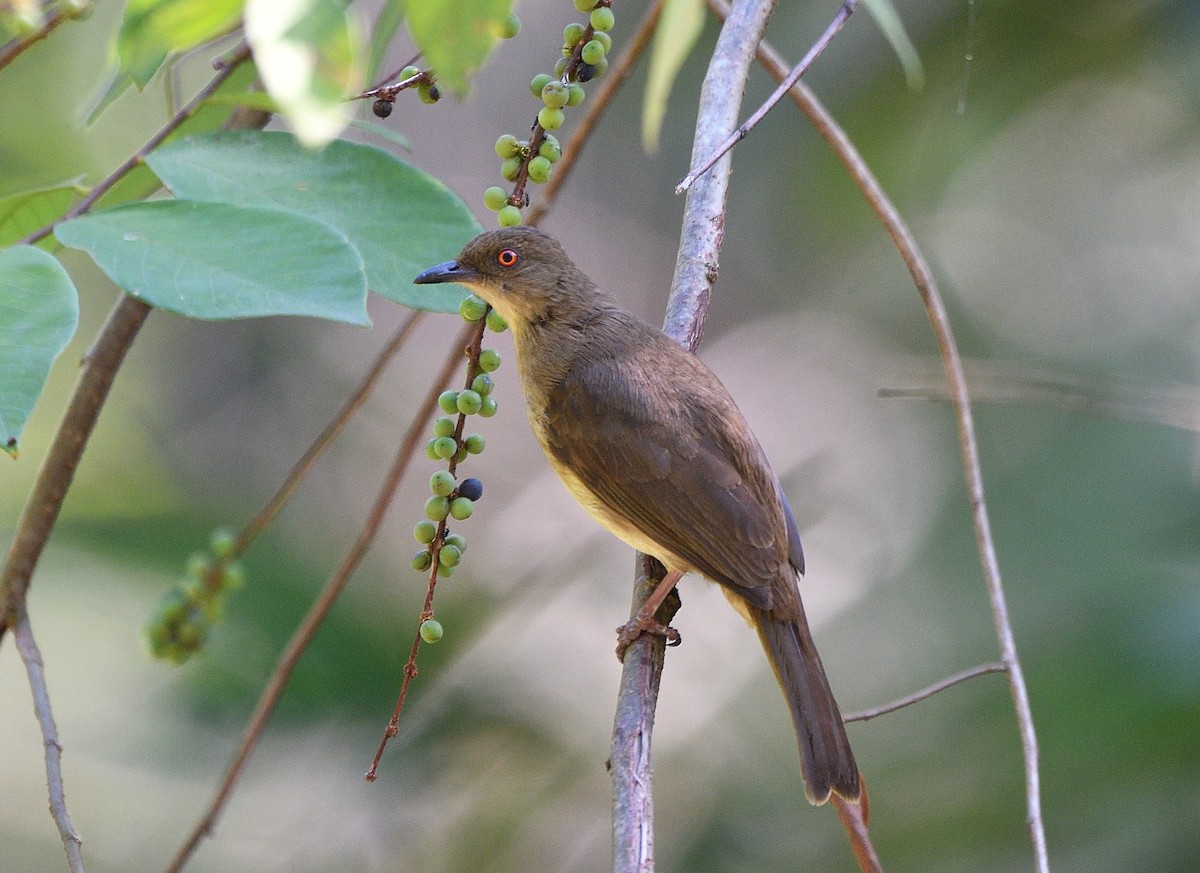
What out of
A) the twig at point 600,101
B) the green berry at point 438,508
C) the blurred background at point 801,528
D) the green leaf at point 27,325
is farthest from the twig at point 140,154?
the blurred background at point 801,528

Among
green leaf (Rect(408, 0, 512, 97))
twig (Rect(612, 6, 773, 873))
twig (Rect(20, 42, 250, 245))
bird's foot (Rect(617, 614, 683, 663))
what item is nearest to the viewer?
green leaf (Rect(408, 0, 512, 97))

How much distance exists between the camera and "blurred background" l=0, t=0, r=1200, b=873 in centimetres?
520

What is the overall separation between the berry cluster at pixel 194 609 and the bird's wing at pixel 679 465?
973mm

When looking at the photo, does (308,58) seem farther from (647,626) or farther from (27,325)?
(647,626)

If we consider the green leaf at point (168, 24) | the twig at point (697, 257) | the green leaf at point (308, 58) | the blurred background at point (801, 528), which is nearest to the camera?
the green leaf at point (308, 58)

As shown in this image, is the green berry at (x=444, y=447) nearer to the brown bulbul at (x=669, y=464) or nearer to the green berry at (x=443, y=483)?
the green berry at (x=443, y=483)

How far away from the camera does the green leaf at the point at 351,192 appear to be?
7.45 feet

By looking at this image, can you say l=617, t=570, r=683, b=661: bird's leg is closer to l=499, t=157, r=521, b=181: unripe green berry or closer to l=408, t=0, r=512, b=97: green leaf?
l=499, t=157, r=521, b=181: unripe green berry

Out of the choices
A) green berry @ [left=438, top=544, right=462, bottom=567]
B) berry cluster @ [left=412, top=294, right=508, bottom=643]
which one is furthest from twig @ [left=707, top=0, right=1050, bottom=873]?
green berry @ [left=438, top=544, right=462, bottom=567]

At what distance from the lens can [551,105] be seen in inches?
92.4

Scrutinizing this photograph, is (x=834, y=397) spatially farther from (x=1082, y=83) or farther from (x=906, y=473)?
(x=1082, y=83)

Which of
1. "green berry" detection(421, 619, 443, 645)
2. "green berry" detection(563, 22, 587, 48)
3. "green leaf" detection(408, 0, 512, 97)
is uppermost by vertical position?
"green berry" detection(563, 22, 587, 48)

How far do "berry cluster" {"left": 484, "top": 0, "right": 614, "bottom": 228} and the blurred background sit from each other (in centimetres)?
228

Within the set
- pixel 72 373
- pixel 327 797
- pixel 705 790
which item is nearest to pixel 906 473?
pixel 705 790
